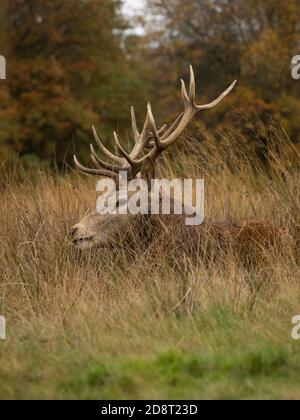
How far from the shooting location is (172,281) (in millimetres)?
5871

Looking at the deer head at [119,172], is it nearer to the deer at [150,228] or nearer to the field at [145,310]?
the deer at [150,228]

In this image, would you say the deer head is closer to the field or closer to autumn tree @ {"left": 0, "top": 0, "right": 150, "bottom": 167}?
the field

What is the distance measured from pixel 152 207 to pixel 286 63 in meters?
14.5

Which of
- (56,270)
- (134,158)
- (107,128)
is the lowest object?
(56,270)

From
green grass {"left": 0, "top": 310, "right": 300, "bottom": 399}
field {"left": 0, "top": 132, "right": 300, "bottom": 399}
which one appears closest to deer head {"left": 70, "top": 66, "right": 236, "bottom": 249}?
field {"left": 0, "top": 132, "right": 300, "bottom": 399}

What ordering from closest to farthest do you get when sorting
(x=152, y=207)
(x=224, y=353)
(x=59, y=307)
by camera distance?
(x=224, y=353) < (x=59, y=307) < (x=152, y=207)

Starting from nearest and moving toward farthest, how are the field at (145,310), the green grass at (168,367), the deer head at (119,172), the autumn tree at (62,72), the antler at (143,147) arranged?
the green grass at (168,367)
the field at (145,310)
the deer head at (119,172)
the antler at (143,147)
the autumn tree at (62,72)

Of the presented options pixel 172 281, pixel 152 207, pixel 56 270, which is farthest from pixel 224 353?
pixel 152 207

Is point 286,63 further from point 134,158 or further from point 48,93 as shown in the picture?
point 134,158

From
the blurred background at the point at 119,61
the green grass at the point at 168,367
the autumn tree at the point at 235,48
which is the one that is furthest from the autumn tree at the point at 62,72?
the green grass at the point at 168,367

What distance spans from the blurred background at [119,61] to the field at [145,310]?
13.4m

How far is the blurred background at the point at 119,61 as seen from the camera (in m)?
21.4

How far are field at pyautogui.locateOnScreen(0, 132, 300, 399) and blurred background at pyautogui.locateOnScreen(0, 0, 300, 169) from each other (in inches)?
530

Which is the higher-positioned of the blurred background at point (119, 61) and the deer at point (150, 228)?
the blurred background at point (119, 61)
